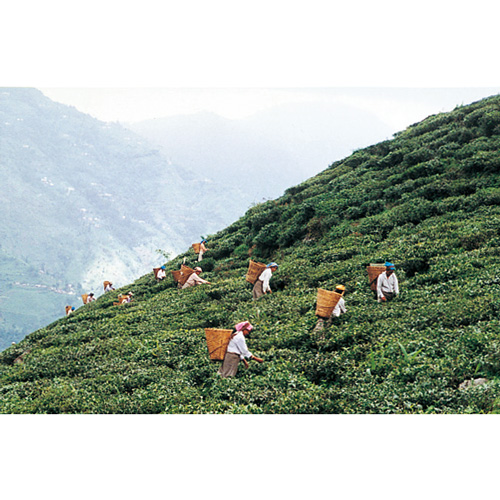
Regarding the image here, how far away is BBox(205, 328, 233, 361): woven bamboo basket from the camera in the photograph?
8.76 meters

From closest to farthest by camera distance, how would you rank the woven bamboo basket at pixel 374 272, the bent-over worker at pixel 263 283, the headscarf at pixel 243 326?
1. the headscarf at pixel 243 326
2. the woven bamboo basket at pixel 374 272
3. the bent-over worker at pixel 263 283

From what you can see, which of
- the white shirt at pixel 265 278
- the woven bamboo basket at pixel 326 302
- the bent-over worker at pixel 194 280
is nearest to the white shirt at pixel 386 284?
the woven bamboo basket at pixel 326 302

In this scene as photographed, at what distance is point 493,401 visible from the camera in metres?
6.02

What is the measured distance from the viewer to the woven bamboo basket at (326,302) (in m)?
9.65

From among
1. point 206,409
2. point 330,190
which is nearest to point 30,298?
point 330,190

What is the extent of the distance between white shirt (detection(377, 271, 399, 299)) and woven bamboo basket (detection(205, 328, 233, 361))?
3865mm

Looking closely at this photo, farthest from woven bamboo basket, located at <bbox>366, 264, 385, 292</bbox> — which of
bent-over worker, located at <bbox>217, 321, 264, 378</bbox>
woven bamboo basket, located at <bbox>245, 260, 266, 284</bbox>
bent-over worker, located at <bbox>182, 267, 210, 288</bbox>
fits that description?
bent-over worker, located at <bbox>182, 267, 210, 288</bbox>

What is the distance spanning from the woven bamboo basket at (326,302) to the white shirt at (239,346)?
2.00m

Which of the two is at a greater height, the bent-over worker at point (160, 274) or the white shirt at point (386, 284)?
the white shirt at point (386, 284)

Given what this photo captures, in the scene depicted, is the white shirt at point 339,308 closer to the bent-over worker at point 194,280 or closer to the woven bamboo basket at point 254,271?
the woven bamboo basket at point 254,271

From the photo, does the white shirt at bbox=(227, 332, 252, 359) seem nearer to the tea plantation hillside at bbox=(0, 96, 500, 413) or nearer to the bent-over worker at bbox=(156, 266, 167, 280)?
the tea plantation hillside at bbox=(0, 96, 500, 413)

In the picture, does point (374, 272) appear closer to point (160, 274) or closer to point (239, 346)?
point (239, 346)

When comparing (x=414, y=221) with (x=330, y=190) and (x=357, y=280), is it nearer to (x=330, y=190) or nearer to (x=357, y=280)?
(x=357, y=280)

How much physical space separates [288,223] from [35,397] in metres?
13.7
